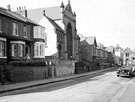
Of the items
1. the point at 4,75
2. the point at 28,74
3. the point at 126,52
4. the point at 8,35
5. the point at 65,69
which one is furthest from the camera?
the point at 126,52

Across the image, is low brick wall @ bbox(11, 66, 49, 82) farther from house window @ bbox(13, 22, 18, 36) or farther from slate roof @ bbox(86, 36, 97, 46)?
slate roof @ bbox(86, 36, 97, 46)

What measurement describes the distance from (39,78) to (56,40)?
24.9 meters

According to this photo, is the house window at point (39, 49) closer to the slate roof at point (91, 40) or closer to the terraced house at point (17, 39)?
the terraced house at point (17, 39)

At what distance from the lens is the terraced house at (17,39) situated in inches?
1101

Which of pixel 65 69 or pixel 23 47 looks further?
pixel 65 69

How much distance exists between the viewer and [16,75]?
21453mm

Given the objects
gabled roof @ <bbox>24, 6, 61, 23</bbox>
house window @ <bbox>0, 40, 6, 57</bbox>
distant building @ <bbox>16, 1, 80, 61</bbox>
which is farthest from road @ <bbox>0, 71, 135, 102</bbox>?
gabled roof @ <bbox>24, 6, 61, 23</bbox>

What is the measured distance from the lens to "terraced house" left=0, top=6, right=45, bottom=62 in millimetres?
27953

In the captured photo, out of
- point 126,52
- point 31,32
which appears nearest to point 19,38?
point 31,32

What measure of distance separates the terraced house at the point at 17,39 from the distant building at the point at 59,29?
37.5ft

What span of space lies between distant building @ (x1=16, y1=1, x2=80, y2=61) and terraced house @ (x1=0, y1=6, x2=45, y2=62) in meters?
11.4

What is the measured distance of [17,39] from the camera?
30.3 m

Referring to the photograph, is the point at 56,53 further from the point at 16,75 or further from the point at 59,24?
the point at 16,75

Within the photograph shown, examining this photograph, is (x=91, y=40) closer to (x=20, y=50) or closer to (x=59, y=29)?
(x=59, y=29)
